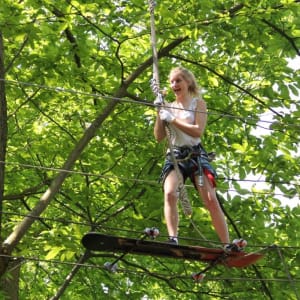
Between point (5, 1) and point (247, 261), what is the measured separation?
155 inches

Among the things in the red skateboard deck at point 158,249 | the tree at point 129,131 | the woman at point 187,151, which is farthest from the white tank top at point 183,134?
the tree at point 129,131

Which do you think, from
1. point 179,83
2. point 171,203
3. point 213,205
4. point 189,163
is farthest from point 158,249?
point 179,83

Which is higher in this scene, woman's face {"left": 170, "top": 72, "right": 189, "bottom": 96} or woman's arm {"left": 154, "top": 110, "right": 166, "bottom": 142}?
woman's face {"left": 170, "top": 72, "right": 189, "bottom": 96}

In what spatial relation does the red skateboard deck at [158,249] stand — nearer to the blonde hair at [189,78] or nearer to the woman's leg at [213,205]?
the woman's leg at [213,205]

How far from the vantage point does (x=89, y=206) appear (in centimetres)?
800

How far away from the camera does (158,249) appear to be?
482 centimetres

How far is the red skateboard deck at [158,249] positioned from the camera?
473 centimetres

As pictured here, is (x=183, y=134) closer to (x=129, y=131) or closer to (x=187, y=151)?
(x=187, y=151)

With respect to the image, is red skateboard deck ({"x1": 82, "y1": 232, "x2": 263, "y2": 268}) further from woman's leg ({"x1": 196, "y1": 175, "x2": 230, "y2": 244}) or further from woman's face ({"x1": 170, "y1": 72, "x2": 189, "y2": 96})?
woman's face ({"x1": 170, "y1": 72, "x2": 189, "y2": 96})

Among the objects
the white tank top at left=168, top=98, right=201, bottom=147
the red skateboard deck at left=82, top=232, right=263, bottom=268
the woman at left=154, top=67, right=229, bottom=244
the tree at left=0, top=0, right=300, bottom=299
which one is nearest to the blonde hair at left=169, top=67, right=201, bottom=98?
the woman at left=154, top=67, right=229, bottom=244

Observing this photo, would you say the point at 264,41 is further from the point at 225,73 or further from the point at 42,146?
the point at 42,146

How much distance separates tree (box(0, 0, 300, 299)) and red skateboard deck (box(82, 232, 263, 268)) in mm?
2168

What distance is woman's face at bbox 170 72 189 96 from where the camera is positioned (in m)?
5.27

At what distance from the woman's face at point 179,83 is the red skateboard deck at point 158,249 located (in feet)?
4.19
